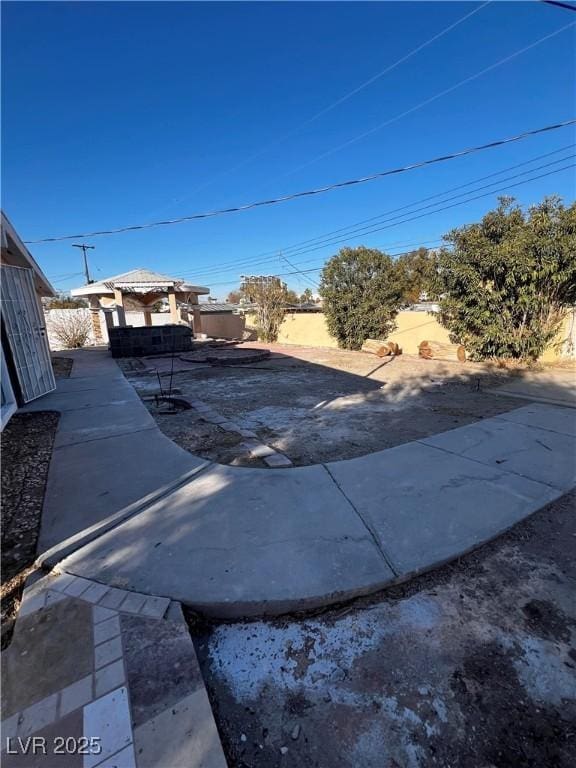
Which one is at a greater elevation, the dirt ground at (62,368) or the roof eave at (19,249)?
the roof eave at (19,249)

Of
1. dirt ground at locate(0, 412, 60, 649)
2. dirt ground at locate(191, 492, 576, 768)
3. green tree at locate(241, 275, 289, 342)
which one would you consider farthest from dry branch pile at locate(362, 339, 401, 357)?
dirt ground at locate(191, 492, 576, 768)

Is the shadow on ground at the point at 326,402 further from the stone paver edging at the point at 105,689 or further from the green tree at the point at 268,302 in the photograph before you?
the green tree at the point at 268,302

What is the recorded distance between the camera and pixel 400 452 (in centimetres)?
386

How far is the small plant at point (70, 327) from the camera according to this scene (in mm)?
18516

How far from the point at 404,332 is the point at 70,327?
1734cm

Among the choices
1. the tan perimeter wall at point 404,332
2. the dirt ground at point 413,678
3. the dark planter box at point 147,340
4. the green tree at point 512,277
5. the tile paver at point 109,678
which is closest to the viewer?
the dirt ground at point 413,678

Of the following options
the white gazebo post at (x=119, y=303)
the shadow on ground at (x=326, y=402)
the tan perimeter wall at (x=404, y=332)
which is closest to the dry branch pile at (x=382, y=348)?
the tan perimeter wall at (x=404, y=332)

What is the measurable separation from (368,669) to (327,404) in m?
4.68

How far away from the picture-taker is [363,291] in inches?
530

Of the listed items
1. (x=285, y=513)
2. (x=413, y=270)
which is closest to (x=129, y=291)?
(x=285, y=513)

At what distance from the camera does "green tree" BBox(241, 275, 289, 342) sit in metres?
17.8

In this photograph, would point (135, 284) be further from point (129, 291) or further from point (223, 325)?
point (223, 325)

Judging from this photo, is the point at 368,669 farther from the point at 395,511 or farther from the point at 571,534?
the point at 571,534

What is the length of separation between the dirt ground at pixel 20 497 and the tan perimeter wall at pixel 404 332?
1065 centimetres
